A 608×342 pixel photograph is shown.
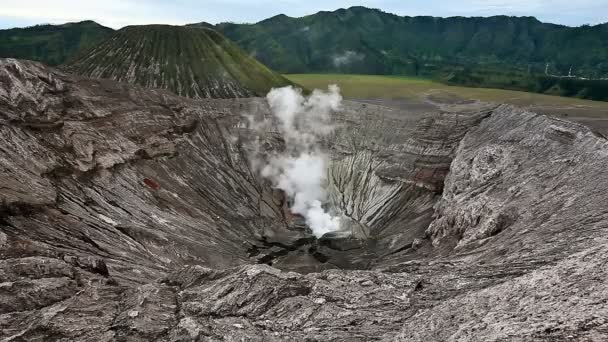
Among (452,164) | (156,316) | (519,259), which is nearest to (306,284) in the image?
(156,316)

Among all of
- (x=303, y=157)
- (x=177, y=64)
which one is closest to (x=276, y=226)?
(x=303, y=157)

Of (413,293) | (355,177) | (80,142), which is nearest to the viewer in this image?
(413,293)

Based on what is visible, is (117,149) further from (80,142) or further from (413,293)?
(413,293)

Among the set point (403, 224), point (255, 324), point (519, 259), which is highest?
point (519, 259)

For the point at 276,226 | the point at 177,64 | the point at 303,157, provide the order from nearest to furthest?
the point at 276,226
the point at 303,157
the point at 177,64

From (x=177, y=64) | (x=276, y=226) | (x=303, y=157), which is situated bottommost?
(x=276, y=226)

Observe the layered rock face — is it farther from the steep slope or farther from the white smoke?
the steep slope

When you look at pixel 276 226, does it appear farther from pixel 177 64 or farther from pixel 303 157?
pixel 177 64
